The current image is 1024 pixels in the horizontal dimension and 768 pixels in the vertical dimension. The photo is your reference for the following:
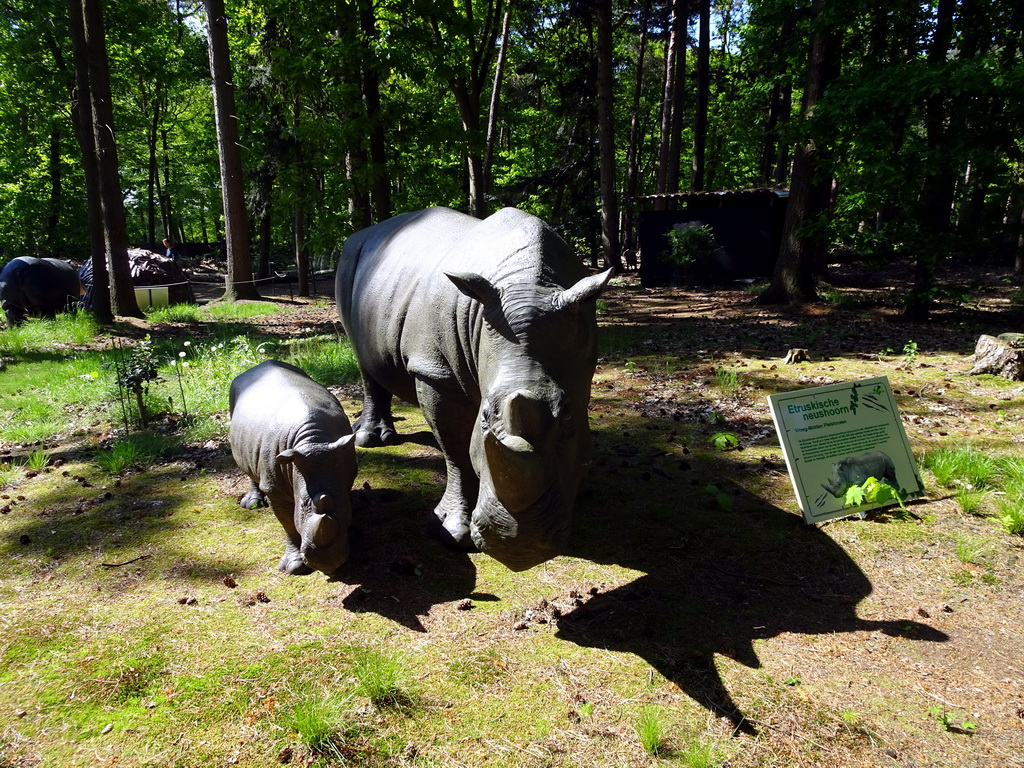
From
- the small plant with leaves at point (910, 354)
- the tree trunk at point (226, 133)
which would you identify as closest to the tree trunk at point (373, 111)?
the tree trunk at point (226, 133)

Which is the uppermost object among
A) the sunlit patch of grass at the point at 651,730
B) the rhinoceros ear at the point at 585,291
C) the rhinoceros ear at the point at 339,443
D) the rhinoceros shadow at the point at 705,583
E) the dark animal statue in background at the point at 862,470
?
the rhinoceros ear at the point at 585,291

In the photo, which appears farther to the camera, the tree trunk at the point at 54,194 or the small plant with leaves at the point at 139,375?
the tree trunk at the point at 54,194

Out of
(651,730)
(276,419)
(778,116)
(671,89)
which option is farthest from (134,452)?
(778,116)

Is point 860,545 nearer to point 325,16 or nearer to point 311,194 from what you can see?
point 311,194

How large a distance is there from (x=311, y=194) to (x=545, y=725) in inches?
443

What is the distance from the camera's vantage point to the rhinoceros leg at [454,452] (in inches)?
156

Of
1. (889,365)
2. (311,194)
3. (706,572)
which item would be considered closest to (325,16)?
(311,194)

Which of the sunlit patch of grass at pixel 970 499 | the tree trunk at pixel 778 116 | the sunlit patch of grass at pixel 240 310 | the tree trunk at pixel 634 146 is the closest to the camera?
the sunlit patch of grass at pixel 970 499

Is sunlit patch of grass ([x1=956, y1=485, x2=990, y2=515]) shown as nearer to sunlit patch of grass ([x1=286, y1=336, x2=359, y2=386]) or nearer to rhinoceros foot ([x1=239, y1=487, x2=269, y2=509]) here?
rhinoceros foot ([x1=239, y1=487, x2=269, y2=509])

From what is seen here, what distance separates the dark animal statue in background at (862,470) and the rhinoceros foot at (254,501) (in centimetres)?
430

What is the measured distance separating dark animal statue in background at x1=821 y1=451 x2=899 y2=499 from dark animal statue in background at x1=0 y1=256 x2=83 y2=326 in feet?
50.3

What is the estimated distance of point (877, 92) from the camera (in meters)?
9.38

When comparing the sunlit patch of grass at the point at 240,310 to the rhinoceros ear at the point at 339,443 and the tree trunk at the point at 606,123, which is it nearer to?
the tree trunk at the point at 606,123

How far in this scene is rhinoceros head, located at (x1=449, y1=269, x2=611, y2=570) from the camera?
8.19ft
